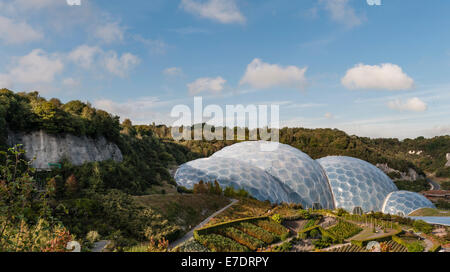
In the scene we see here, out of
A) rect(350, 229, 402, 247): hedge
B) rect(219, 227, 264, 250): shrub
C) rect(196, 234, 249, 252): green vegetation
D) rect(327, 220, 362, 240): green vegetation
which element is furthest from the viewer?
rect(327, 220, 362, 240): green vegetation

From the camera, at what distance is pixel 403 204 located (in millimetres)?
24000

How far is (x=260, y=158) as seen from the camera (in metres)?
26.5

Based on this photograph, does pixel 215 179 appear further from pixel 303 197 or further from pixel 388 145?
pixel 388 145

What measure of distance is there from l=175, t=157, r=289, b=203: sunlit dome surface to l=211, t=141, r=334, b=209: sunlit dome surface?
47.5 inches

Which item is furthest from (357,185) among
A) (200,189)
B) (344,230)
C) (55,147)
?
(55,147)

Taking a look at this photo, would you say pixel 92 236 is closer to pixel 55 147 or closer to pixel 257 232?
pixel 257 232

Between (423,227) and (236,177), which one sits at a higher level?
(236,177)

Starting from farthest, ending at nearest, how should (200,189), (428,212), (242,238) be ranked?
(428,212), (200,189), (242,238)

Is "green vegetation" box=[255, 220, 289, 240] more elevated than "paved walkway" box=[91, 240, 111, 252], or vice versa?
"paved walkway" box=[91, 240, 111, 252]

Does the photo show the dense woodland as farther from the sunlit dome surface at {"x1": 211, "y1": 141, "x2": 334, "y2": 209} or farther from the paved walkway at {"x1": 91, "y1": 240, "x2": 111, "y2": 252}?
the sunlit dome surface at {"x1": 211, "y1": 141, "x2": 334, "y2": 209}

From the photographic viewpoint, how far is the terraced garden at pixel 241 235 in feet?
37.5

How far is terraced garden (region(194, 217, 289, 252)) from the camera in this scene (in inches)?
450

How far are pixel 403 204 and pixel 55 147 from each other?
28412mm

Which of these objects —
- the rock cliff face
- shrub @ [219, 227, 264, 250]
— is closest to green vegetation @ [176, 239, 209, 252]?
shrub @ [219, 227, 264, 250]
